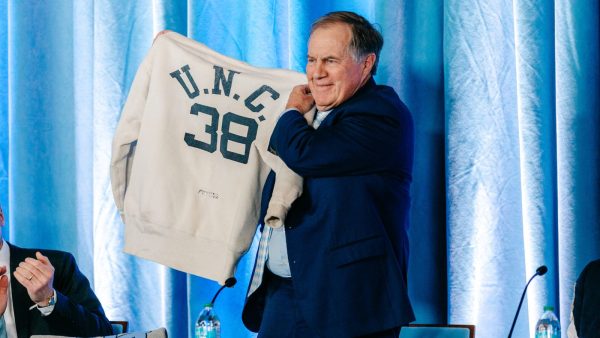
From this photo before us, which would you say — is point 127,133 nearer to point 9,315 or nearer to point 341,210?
point 9,315

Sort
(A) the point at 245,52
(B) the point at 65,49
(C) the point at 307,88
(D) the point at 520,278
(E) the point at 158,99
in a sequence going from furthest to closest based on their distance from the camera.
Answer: (B) the point at 65,49 → (A) the point at 245,52 → (D) the point at 520,278 → (E) the point at 158,99 → (C) the point at 307,88

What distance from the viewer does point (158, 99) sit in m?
2.77

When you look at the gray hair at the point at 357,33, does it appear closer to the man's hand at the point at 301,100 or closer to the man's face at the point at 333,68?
the man's face at the point at 333,68

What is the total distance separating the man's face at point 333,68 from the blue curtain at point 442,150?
3.01 ft

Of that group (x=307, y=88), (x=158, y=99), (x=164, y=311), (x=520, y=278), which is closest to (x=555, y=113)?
(x=520, y=278)

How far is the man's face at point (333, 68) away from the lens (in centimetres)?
232

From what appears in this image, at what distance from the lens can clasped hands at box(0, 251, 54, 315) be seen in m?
2.67

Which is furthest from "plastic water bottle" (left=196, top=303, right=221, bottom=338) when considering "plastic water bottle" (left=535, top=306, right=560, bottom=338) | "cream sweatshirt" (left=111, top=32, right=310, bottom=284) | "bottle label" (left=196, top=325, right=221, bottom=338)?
"plastic water bottle" (left=535, top=306, right=560, bottom=338)

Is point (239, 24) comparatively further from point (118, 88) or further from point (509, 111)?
point (509, 111)

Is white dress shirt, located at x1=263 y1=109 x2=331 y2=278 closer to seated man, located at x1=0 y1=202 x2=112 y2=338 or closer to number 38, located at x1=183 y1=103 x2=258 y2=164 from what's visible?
number 38, located at x1=183 y1=103 x2=258 y2=164

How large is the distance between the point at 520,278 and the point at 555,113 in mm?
550

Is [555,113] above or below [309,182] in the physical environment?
above

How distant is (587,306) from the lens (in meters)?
2.54

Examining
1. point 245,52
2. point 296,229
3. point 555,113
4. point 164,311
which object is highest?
point 245,52
